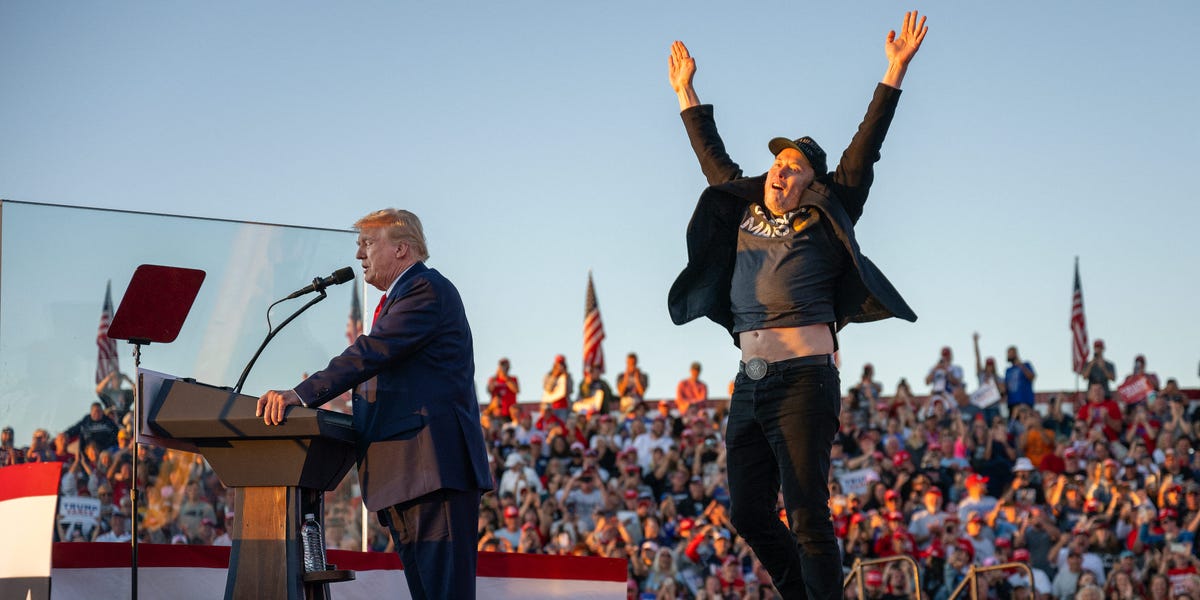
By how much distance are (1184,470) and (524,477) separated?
23.2 feet

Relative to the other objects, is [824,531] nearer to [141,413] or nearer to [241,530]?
[241,530]

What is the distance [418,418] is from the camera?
14.5 ft

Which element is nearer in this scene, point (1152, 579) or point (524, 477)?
point (1152, 579)

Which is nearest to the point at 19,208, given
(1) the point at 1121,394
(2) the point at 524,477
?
(2) the point at 524,477

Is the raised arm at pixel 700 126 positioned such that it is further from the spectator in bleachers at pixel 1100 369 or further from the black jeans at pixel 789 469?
the spectator in bleachers at pixel 1100 369

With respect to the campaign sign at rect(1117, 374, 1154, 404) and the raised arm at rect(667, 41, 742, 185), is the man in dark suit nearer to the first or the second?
the raised arm at rect(667, 41, 742, 185)

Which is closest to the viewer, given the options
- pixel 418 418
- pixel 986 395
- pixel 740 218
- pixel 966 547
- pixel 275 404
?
pixel 275 404

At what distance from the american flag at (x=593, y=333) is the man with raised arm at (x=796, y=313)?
17107mm

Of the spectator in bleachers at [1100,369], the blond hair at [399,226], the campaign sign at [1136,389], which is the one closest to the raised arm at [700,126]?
the blond hair at [399,226]

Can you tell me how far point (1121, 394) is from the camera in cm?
1800

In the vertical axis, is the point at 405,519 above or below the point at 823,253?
below

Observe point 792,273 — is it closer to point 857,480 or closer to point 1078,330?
point 857,480

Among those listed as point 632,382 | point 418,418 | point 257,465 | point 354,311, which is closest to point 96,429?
point 354,311

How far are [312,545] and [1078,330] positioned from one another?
66.9 ft
